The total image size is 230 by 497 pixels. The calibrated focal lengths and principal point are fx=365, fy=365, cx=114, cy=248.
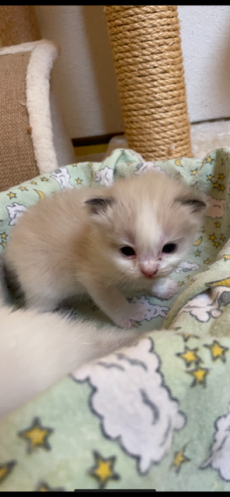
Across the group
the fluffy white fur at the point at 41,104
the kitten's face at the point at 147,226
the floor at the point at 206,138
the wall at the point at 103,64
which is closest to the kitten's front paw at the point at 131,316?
the kitten's face at the point at 147,226

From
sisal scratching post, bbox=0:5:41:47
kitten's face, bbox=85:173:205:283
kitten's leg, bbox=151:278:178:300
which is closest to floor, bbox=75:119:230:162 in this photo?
sisal scratching post, bbox=0:5:41:47

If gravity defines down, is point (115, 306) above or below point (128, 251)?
below

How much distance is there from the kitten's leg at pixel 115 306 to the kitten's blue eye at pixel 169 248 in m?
0.27

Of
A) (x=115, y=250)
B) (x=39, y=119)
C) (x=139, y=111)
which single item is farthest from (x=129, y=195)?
(x=139, y=111)

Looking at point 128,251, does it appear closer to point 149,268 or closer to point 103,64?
point 149,268

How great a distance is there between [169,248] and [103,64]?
1.80 metres

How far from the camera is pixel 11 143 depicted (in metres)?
1.60

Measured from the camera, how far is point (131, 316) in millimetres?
1169

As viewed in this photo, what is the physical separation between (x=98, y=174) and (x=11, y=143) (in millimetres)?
436

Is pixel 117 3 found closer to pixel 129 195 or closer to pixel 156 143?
pixel 156 143

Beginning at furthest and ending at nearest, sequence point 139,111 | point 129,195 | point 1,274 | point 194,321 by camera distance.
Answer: point 139,111 < point 1,274 < point 129,195 < point 194,321

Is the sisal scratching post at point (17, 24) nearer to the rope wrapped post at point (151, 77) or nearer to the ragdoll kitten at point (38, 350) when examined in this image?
the rope wrapped post at point (151, 77)

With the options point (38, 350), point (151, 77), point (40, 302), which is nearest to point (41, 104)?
point (151, 77)

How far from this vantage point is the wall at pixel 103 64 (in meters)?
2.13
